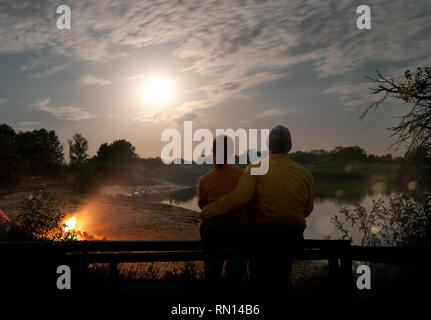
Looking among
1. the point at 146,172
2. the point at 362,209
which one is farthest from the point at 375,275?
the point at 146,172

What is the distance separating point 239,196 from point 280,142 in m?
0.66

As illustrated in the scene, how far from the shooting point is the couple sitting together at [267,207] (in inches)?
118

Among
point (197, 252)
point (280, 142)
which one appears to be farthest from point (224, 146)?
point (197, 252)

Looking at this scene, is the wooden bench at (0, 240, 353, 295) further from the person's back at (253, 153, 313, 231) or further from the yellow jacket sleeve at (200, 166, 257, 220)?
the yellow jacket sleeve at (200, 166, 257, 220)

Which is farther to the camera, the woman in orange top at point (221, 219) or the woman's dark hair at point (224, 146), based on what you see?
the woman's dark hair at point (224, 146)

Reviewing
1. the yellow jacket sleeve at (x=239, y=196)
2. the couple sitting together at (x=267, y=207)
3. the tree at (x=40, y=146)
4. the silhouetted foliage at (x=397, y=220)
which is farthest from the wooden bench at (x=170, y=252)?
the tree at (x=40, y=146)

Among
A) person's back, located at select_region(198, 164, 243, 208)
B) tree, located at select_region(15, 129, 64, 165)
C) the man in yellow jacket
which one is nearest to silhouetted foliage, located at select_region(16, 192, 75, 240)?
person's back, located at select_region(198, 164, 243, 208)

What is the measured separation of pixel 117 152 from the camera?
254 feet

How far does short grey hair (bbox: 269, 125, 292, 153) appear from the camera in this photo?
318 cm

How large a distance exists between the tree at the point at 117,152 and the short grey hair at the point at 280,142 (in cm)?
7527

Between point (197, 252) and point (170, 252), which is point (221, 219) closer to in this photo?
point (197, 252)

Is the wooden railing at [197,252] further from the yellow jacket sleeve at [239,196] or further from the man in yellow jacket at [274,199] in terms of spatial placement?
the yellow jacket sleeve at [239,196]

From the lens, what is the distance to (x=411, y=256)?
2916mm
